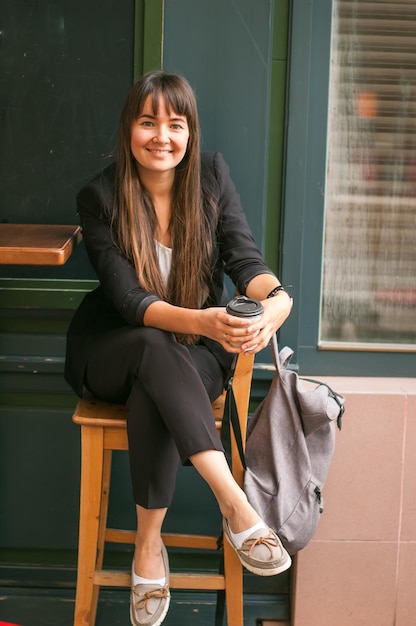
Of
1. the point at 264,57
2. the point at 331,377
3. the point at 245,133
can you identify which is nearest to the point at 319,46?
the point at 264,57

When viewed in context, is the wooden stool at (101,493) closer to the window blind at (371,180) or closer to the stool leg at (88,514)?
the stool leg at (88,514)

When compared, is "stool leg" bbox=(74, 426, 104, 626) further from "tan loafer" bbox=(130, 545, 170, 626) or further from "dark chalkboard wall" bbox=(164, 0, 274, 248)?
"dark chalkboard wall" bbox=(164, 0, 274, 248)

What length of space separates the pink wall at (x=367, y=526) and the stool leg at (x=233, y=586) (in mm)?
322

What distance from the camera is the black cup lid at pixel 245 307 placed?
2070mm

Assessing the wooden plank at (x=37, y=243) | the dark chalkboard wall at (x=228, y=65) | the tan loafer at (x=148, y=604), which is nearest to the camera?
the wooden plank at (x=37, y=243)

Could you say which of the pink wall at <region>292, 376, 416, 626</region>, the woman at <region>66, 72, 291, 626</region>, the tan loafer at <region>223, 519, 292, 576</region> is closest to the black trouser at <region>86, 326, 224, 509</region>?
the woman at <region>66, 72, 291, 626</region>

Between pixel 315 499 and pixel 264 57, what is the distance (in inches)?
47.5

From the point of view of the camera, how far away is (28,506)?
270 centimetres

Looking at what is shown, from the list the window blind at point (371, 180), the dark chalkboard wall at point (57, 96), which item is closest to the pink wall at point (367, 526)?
the window blind at point (371, 180)

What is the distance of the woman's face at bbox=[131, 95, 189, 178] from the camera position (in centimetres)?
225

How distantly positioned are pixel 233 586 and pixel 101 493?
409 mm

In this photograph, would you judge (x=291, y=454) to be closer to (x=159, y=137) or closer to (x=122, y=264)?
(x=122, y=264)

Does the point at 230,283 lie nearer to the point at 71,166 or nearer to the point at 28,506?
the point at 71,166

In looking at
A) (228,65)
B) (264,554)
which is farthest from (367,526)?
(228,65)
